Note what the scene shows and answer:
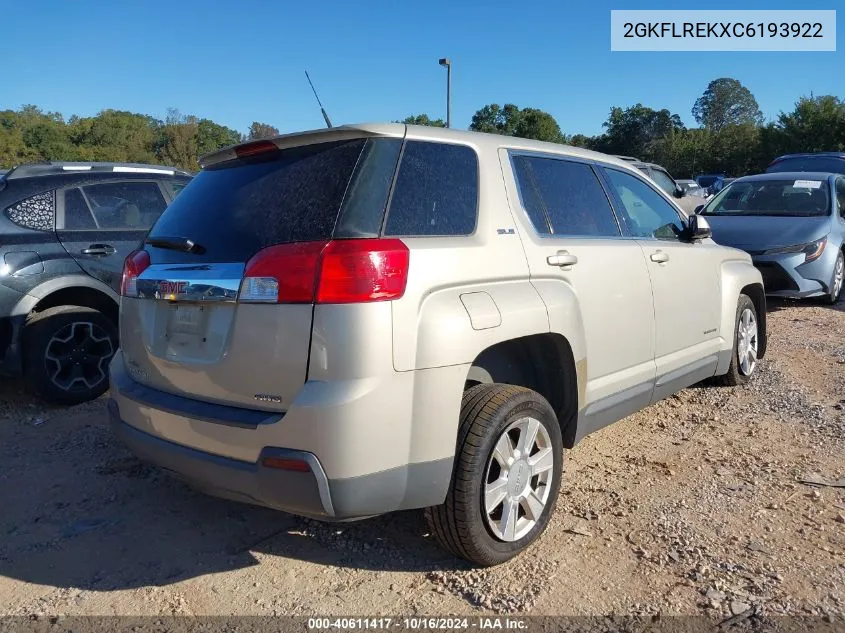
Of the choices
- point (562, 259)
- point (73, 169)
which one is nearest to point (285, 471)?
point (562, 259)

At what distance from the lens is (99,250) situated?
5125mm

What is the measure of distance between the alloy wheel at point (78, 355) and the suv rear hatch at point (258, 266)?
7.56 ft

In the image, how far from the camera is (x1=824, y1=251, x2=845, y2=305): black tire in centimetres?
809

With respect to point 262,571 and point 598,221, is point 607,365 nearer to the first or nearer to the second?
point 598,221

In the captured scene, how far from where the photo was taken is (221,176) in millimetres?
3016

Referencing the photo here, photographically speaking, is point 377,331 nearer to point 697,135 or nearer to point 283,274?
point 283,274

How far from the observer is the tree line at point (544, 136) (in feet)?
124

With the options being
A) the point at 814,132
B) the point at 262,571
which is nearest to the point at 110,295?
the point at 262,571

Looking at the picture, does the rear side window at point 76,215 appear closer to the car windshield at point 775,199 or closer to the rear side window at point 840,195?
the car windshield at point 775,199

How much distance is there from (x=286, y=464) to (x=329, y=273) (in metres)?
0.68

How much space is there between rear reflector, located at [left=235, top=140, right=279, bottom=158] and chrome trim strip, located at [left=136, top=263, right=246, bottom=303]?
582 millimetres

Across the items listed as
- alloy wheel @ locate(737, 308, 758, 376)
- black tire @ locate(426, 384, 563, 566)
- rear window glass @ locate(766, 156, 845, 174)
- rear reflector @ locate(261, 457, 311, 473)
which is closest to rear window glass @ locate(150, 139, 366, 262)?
rear reflector @ locate(261, 457, 311, 473)

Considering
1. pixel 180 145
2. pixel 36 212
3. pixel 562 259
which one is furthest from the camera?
pixel 180 145

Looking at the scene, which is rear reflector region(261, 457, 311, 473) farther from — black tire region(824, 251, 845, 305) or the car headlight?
black tire region(824, 251, 845, 305)
